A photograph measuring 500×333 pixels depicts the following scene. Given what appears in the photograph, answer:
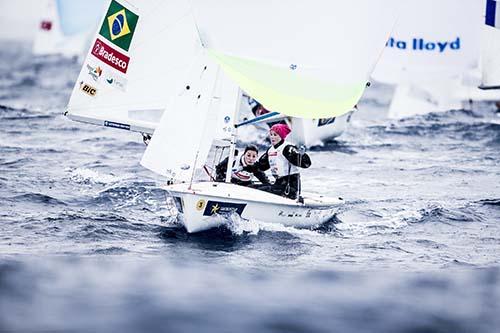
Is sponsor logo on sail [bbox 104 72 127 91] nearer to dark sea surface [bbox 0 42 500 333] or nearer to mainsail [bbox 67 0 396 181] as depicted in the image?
mainsail [bbox 67 0 396 181]

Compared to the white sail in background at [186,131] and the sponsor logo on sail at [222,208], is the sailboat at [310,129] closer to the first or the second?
the white sail in background at [186,131]

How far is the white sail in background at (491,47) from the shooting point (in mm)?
18016

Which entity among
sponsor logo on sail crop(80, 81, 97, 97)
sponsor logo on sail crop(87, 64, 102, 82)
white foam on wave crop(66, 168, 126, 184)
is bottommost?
white foam on wave crop(66, 168, 126, 184)

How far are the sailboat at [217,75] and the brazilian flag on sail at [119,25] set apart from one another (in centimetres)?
2

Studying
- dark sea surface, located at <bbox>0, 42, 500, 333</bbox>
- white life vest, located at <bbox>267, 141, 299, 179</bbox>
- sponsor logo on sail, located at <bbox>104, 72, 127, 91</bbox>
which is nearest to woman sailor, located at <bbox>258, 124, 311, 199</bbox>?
white life vest, located at <bbox>267, 141, 299, 179</bbox>

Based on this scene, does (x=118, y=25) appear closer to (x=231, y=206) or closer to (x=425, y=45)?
(x=231, y=206)

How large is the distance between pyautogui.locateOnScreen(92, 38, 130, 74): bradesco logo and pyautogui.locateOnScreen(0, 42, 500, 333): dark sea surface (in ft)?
6.76

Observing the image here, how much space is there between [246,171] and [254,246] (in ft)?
5.52

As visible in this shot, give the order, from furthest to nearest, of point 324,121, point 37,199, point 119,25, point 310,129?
point 324,121 < point 310,129 < point 37,199 < point 119,25

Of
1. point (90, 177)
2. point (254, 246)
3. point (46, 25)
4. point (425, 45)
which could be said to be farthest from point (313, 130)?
point (46, 25)

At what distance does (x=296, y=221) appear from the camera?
12.8 m

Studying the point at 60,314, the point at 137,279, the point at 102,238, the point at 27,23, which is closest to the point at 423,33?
the point at 102,238

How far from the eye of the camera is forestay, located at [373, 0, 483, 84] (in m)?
24.1

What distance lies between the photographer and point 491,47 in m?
18.2
